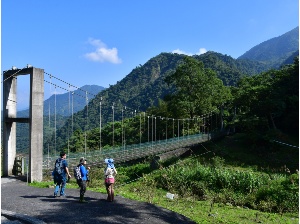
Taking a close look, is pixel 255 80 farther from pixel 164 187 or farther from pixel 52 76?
pixel 52 76

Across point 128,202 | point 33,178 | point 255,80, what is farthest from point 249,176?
point 255,80

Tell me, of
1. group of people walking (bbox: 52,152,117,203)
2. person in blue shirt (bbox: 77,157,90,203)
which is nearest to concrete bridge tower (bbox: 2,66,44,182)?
group of people walking (bbox: 52,152,117,203)

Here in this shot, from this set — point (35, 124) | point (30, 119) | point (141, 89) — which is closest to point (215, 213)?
point (35, 124)

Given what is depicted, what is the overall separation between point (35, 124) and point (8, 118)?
3.43 ft

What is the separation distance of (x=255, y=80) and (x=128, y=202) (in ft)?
71.7

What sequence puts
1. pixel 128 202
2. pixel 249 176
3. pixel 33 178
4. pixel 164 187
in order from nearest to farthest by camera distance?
pixel 128 202 → pixel 33 178 → pixel 249 176 → pixel 164 187

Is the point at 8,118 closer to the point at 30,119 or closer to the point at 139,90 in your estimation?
the point at 30,119

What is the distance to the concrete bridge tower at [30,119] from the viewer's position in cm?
823

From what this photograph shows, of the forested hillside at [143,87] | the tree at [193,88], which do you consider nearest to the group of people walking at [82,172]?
the tree at [193,88]

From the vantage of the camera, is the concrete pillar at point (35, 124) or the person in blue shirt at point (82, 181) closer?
the person in blue shirt at point (82, 181)

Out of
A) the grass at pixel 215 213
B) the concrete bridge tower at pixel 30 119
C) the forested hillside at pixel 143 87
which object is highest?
the forested hillside at pixel 143 87

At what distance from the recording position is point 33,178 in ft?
27.2

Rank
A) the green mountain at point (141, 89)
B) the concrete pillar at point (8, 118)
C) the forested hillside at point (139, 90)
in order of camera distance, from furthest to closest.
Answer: the green mountain at point (141, 89) → the forested hillside at point (139, 90) → the concrete pillar at point (8, 118)

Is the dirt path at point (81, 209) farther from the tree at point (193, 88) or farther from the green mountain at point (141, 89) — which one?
the green mountain at point (141, 89)
